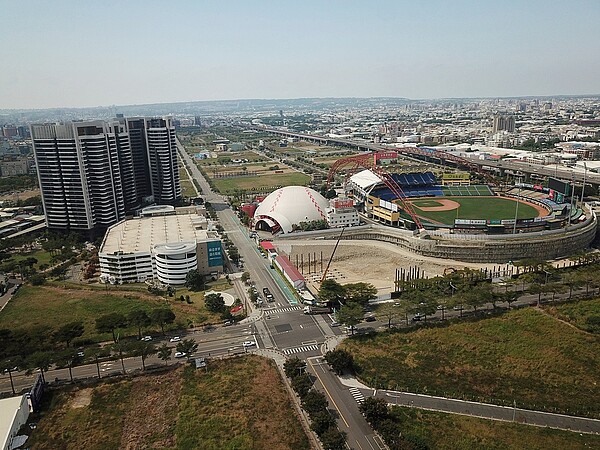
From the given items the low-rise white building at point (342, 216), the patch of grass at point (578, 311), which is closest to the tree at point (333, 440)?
the patch of grass at point (578, 311)

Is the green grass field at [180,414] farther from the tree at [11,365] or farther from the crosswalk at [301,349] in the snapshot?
the tree at [11,365]

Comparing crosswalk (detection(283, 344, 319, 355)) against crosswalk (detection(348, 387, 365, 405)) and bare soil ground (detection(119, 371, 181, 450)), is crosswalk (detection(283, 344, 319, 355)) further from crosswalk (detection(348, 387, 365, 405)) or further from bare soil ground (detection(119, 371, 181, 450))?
bare soil ground (detection(119, 371, 181, 450))

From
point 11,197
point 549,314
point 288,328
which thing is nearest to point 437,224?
point 549,314

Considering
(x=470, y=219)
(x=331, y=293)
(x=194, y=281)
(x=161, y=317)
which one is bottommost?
(x=194, y=281)

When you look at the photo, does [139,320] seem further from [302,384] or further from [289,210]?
[289,210]

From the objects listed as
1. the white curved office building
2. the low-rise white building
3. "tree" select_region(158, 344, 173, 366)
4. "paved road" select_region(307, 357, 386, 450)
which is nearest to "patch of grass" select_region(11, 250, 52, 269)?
the white curved office building

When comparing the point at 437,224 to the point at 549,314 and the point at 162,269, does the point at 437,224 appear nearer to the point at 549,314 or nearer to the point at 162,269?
the point at 549,314

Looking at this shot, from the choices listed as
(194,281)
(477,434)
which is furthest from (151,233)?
(477,434)
